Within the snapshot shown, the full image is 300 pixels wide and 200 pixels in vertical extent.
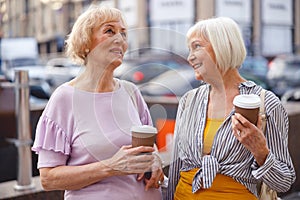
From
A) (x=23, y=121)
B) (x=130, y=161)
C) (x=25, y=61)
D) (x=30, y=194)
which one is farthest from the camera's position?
(x=25, y=61)

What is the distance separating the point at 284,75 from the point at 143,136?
12448mm

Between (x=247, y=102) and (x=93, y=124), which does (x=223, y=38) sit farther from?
(x=93, y=124)

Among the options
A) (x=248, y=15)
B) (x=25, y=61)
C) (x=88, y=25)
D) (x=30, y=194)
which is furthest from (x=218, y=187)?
(x=248, y=15)

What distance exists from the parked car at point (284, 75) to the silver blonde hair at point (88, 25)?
10.6 m

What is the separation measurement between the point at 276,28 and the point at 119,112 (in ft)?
61.6

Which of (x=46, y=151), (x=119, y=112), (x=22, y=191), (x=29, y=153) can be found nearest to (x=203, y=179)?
(x=119, y=112)

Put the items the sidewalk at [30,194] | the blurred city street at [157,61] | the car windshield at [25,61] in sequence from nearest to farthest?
the blurred city street at [157,61]
the sidewalk at [30,194]
the car windshield at [25,61]

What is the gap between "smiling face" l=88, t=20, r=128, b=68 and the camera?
1.72 m

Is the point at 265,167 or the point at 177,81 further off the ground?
the point at 177,81

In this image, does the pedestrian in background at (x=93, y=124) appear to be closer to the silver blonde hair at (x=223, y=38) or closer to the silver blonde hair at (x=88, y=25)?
the silver blonde hair at (x=88, y=25)

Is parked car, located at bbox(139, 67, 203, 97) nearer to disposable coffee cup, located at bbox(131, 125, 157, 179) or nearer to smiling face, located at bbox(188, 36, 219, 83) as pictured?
Answer: smiling face, located at bbox(188, 36, 219, 83)

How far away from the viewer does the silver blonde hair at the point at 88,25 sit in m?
1.73

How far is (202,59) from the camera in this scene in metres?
1.83

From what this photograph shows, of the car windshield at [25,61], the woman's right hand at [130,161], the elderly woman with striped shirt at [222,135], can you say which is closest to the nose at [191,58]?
the elderly woman with striped shirt at [222,135]
